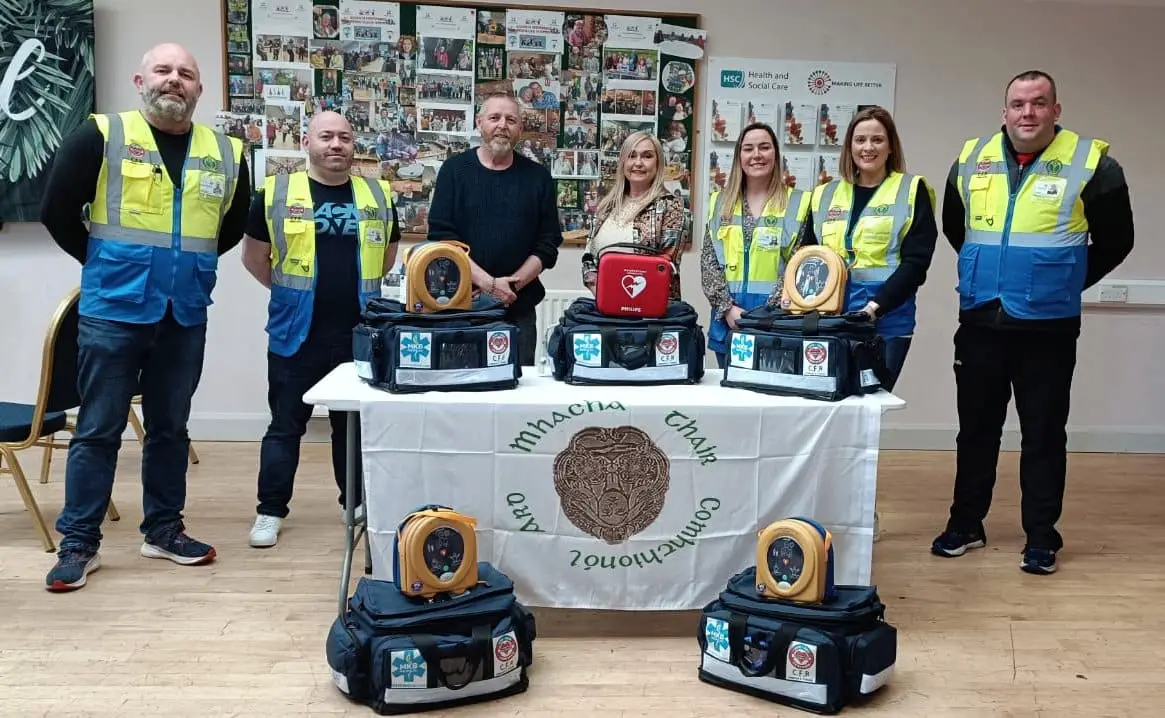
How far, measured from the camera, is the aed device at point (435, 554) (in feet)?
7.25

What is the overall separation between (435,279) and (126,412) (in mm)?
1110

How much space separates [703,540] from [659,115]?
2700 millimetres

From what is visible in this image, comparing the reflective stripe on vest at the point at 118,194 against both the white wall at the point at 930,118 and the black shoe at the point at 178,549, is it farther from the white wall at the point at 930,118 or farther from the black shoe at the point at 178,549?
the white wall at the point at 930,118

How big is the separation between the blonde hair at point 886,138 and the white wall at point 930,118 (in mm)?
1592

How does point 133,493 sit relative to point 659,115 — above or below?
below

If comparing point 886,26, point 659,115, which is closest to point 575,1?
point 659,115

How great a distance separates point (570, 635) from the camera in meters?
2.61

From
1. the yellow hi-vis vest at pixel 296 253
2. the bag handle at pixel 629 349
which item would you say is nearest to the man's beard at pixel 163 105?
the yellow hi-vis vest at pixel 296 253

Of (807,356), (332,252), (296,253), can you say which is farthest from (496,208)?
(807,356)

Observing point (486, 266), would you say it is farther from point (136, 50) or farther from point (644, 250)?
point (136, 50)

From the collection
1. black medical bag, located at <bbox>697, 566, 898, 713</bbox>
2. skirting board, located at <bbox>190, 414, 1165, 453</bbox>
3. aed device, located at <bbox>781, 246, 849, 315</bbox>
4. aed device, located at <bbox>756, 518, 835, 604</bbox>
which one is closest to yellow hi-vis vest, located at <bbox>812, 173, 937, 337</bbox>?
aed device, located at <bbox>781, 246, 849, 315</bbox>

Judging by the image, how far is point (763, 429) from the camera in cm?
249

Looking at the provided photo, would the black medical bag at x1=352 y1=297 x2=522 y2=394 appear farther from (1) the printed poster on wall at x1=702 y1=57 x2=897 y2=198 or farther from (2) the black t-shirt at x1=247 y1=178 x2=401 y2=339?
(1) the printed poster on wall at x1=702 y1=57 x2=897 y2=198

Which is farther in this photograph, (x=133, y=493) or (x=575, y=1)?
(x=575, y=1)
